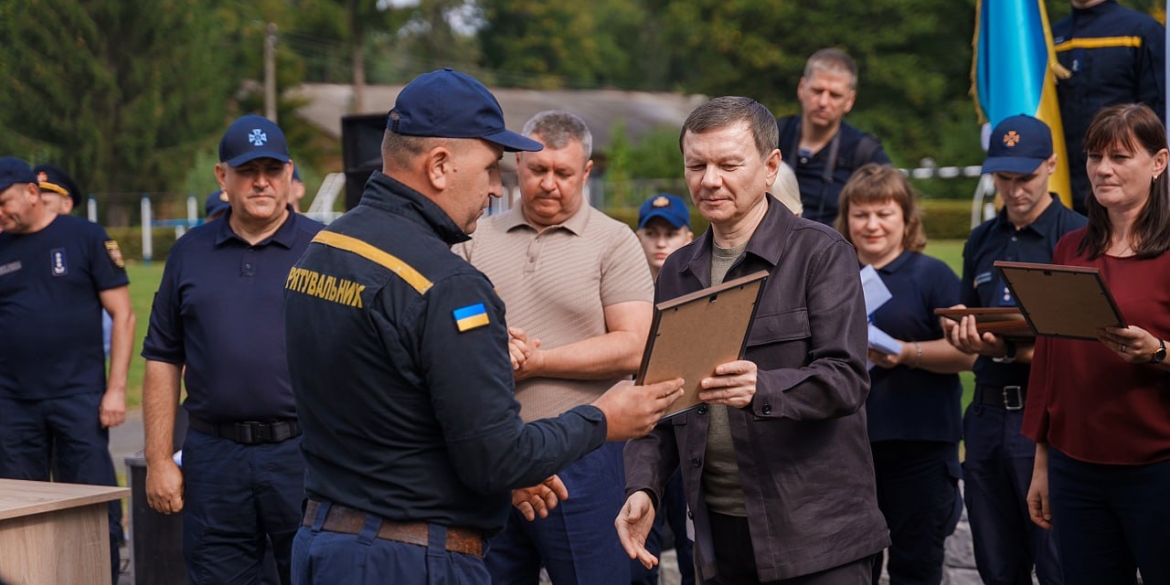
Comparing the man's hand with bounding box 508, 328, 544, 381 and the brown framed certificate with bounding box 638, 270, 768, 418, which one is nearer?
the brown framed certificate with bounding box 638, 270, 768, 418

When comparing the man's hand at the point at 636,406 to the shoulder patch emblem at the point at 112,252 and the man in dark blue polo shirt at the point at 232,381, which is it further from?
the shoulder patch emblem at the point at 112,252

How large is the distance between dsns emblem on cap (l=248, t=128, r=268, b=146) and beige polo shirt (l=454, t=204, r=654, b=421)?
1.07 metres

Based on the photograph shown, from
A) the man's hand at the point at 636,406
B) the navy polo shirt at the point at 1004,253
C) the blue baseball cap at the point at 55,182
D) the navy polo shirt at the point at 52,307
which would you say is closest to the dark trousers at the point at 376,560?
the man's hand at the point at 636,406

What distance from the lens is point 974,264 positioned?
213 inches

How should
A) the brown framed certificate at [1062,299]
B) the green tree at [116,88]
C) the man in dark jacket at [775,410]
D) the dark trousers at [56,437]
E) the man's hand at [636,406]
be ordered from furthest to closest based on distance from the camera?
the green tree at [116,88]
the dark trousers at [56,437]
the brown framed certificate at [1062,299]
the man in dark jacket at [775,410]
the man's hand at [636,406]

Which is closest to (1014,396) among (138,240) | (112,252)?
(112,252)

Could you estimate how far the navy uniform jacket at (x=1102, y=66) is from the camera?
240 inches

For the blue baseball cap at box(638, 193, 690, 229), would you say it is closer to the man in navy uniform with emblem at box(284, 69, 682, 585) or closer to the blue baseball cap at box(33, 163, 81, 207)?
the man in navy uniform with emblem at box(284, 69, 682, 585)

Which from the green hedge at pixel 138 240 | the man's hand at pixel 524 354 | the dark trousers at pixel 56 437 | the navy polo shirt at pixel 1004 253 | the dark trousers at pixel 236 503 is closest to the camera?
the man's hand at pixel 524 354

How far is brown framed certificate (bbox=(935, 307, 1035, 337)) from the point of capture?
15.4 ft

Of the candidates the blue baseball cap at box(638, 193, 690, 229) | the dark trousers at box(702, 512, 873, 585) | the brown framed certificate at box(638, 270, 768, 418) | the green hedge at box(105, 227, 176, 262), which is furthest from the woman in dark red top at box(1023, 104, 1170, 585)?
the green hedge at box(105, 227, 176, 262)

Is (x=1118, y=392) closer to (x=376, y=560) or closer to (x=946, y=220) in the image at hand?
(x=376, y=560)

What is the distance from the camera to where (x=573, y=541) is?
459 cm

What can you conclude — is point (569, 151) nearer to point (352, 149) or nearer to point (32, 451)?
point (352, 149)
